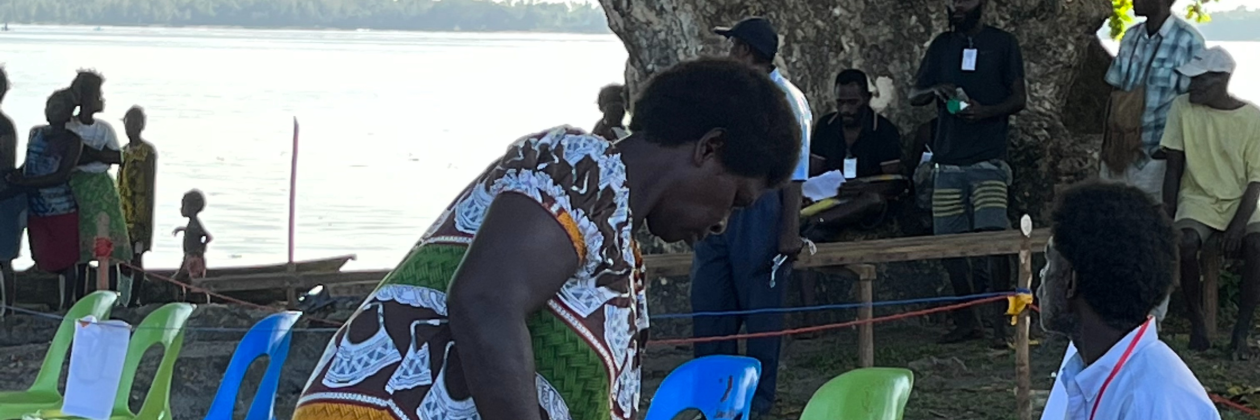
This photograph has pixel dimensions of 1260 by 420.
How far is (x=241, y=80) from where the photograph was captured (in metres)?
48.4

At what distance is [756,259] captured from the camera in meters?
6.20

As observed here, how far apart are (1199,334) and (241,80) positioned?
43.3 meters

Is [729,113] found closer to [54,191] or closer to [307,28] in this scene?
[54,191]

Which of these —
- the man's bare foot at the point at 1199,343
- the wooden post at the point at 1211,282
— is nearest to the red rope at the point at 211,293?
the man's bare foot at the point at 1199,343

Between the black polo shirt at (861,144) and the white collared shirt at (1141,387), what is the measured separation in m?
4.82

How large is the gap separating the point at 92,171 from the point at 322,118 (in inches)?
908

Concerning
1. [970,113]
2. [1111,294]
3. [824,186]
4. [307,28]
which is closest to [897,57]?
[824,186]

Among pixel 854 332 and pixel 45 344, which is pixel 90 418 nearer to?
pixel 45 344

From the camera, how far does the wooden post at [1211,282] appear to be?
25.3ft

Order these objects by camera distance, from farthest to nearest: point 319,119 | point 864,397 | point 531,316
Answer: point 319,119, point 864,397, point 531,316

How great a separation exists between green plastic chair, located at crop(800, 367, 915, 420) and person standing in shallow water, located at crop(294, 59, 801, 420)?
4.62 ft

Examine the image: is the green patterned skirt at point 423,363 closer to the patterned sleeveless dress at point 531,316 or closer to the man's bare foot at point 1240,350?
the patterned sleeveless dress at point 531,316

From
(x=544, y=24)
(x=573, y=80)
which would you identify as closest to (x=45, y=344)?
(x=573, y=80)

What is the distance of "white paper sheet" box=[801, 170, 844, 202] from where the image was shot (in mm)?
7996
